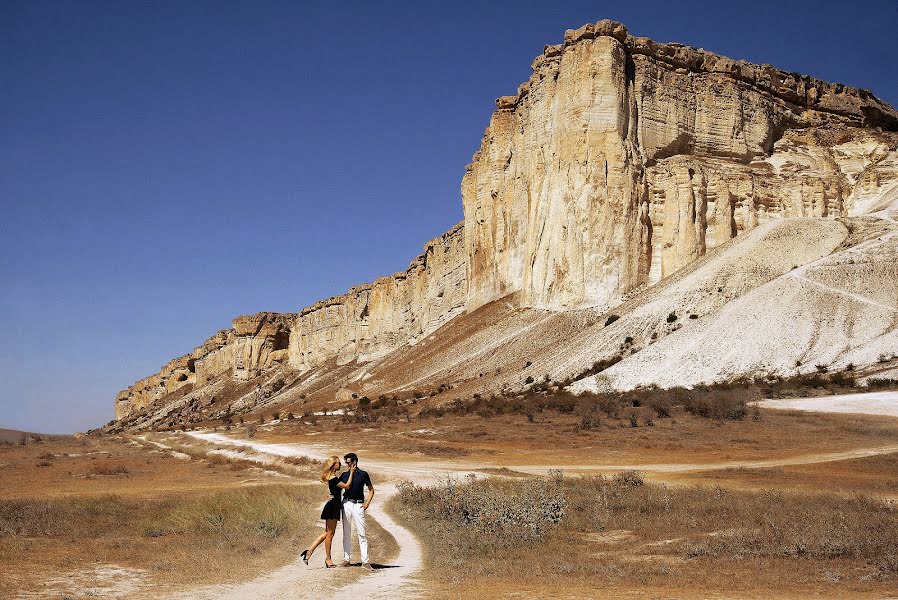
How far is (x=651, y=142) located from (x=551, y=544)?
49.0 metres

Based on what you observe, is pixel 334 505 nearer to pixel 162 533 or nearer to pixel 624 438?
pixel 162 533

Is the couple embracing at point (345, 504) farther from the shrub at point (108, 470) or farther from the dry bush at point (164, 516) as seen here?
the shrub at point (108, 470)

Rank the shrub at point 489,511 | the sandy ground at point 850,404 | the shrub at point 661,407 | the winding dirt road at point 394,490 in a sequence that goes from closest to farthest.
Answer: the winding dirt road at point 394,490, the shrub at point 489,511, the sandy ground at point 850,404, the shrub at point 661,407

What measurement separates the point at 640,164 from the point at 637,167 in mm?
558

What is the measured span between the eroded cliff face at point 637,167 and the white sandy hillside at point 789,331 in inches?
467

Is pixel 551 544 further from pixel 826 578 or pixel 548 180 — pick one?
pixel 548 180

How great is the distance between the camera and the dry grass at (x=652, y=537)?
811 centimetres

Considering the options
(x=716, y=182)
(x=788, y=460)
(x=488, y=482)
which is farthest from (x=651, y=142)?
(x=488, y=482)

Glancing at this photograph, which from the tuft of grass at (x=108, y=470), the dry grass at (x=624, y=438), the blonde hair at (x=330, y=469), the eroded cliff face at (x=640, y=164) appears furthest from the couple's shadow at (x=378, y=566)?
the eroded cliff face at (x=640, y=164)

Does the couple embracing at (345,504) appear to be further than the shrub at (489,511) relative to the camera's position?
No

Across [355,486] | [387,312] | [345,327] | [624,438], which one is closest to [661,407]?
[624,438]

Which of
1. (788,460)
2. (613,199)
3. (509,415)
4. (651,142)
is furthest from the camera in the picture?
(651,142)

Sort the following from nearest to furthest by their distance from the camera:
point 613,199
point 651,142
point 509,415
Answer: point 509,415 < point 613,199 < point 651,142

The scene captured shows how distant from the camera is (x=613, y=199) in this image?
51.8 m
